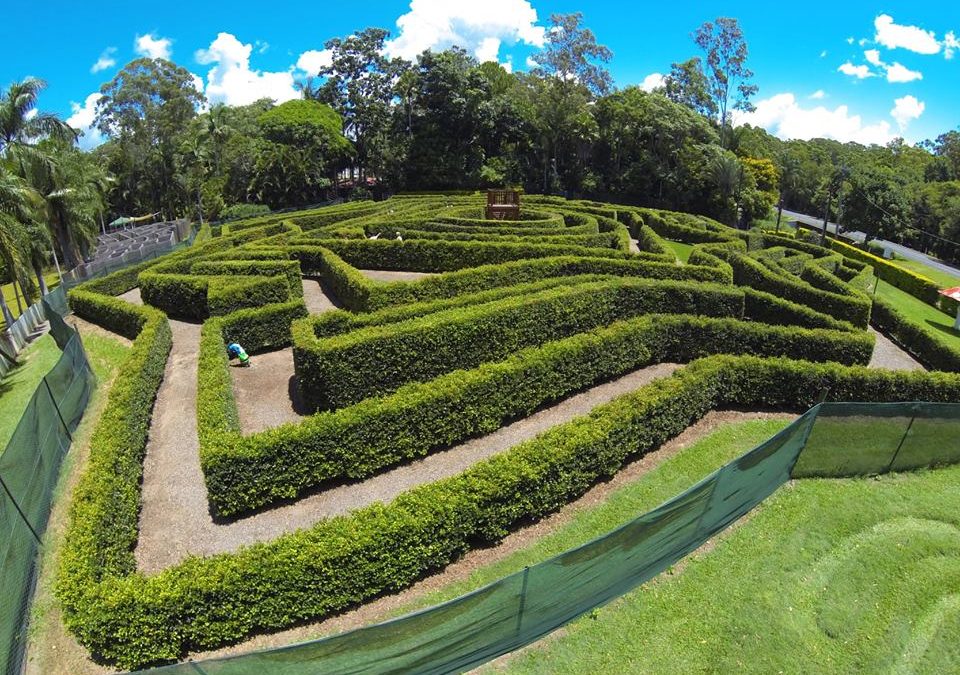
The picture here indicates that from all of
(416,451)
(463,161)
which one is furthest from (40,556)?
(463,161)

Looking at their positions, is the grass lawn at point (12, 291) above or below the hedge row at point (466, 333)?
below

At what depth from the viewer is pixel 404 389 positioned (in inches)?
555

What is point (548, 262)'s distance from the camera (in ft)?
81.4

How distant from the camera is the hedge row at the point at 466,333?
49.7 ft

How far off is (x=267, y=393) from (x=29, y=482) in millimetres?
6615

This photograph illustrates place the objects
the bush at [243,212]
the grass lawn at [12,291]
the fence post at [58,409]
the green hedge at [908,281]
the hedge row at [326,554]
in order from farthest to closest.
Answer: the bush at [243,212], the grass lawn at [12,291], the green hedge at [908,281], the fence post at [58,409], the hedge row at [326,554]

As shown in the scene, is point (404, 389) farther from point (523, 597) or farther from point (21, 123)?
point (21, 123)

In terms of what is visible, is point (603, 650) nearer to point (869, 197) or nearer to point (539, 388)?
point (539, 388)

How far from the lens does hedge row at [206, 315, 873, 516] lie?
11727 mm

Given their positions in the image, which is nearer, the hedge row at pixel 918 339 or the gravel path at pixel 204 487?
the gravel path at pixel 204 487

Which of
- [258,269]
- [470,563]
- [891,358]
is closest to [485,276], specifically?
[258,269]

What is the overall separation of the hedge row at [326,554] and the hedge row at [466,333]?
511 cm

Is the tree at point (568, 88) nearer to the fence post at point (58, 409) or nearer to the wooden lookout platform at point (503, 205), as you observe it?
the wooden lookout platform at point (503, 205)

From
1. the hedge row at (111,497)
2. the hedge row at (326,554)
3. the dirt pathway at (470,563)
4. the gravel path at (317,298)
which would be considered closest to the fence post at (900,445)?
the dirt pathway at (470,563)
